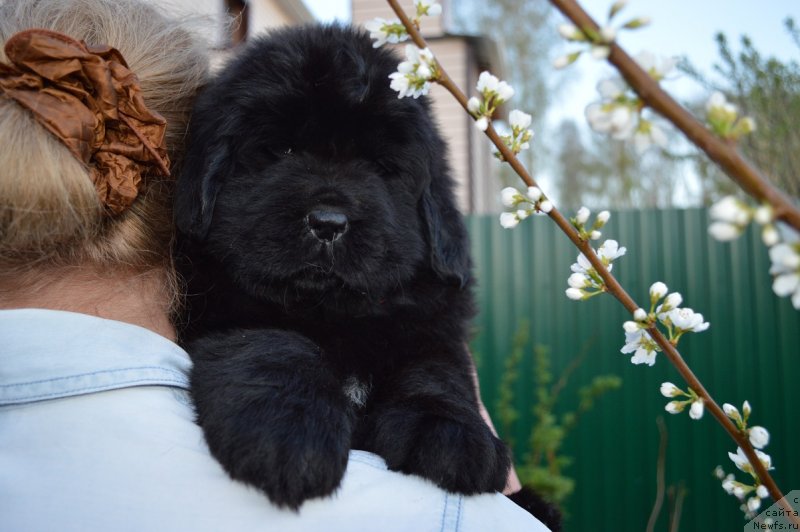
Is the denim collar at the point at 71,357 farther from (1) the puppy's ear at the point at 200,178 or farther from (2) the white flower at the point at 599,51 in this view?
(2) the white flower at the point at 599,51

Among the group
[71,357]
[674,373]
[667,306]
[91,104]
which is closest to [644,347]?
[667,306]

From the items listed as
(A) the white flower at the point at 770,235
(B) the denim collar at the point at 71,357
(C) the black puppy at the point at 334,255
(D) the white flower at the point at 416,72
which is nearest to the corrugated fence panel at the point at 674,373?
(C) the black puppy at the point at 334,255

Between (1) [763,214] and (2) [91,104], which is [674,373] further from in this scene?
(1) [763,214]

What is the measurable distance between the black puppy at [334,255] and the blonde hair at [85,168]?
74mm

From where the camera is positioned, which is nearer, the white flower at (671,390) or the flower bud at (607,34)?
the flower bud at (607,34)

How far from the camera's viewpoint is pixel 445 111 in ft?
33.2

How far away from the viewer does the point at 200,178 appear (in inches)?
64.5

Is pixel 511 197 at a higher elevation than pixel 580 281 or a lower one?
higher

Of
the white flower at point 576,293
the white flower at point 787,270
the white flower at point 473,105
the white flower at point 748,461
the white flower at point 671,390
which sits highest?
the white flower at point 473,105

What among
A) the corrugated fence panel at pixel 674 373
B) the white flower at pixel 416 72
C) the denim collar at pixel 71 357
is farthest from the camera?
the corrugated fence panel at pixel 674 373

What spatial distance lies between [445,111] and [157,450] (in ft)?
30.7

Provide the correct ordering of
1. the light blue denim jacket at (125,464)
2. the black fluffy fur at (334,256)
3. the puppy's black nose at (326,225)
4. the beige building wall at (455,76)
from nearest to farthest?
the light blue denim jacket at (125,464) → the black fluffy fur at (334,256) → the puppy's black nose at (326,225) → the beige building wall at (455,76)

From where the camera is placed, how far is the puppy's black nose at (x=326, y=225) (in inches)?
62.2

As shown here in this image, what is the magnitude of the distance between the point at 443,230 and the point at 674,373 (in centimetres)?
459
